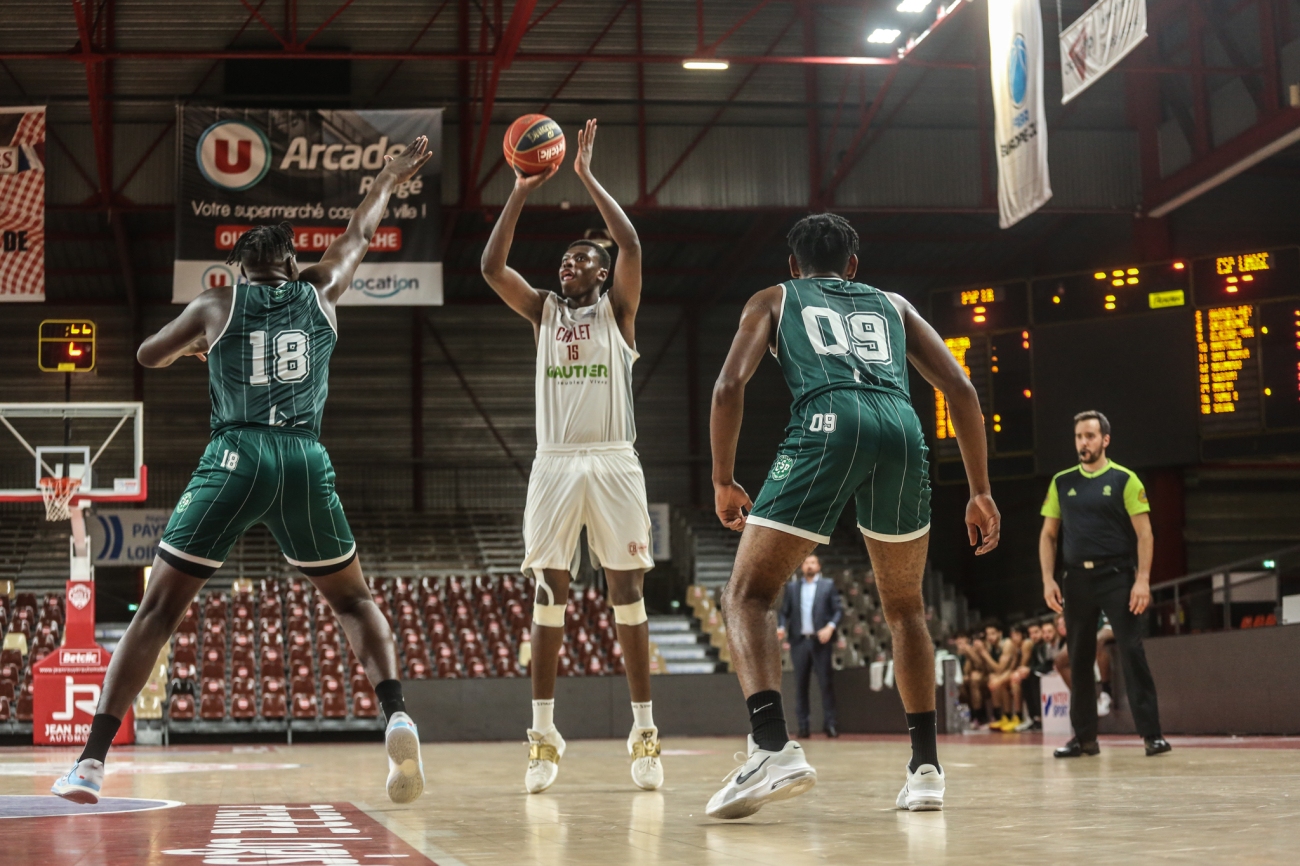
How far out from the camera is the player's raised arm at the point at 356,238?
17.2 feet

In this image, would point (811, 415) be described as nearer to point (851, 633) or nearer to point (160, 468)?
point (851, 633)

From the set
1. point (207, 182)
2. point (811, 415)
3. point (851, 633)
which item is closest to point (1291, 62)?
point (851, 633)

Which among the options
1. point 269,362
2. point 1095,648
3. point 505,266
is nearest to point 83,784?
point 269,362

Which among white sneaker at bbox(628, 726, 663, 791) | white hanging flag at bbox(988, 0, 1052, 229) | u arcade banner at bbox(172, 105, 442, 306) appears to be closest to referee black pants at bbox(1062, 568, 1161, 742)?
white sneaker at bbox(628, 726, 663, 791)

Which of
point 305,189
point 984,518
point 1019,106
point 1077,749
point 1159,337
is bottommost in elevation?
point 1077,749

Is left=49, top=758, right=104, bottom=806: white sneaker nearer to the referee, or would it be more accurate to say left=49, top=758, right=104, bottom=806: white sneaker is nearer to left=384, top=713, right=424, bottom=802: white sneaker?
left=384, top=713, right=424, bottom=802: white sneaker

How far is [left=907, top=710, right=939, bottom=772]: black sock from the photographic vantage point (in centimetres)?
459

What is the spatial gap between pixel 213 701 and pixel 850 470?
15.1 metres

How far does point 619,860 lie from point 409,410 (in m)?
25.3

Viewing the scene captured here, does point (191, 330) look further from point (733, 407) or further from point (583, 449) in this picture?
point (583, 449)

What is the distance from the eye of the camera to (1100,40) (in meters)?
13.7

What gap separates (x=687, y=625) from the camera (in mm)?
22578

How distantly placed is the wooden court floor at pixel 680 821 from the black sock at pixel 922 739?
189mm

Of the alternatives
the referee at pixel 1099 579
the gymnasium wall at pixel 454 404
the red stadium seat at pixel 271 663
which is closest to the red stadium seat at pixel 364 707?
the red stadium seat at pixel 271 663
